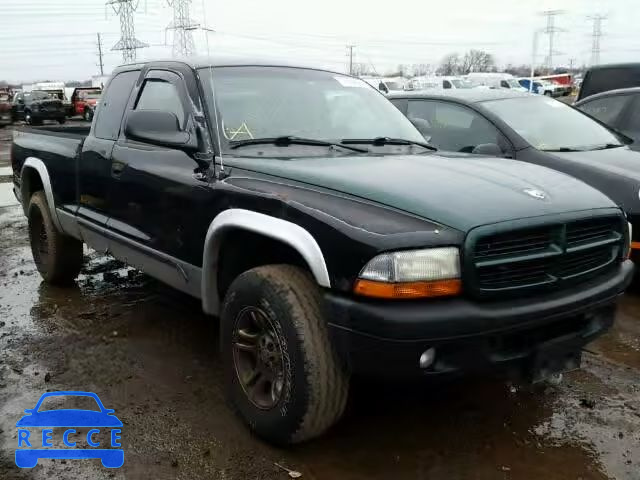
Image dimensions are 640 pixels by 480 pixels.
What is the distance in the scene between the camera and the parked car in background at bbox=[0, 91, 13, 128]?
29.9 metres

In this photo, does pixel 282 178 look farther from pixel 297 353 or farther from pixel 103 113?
pixel 103 113

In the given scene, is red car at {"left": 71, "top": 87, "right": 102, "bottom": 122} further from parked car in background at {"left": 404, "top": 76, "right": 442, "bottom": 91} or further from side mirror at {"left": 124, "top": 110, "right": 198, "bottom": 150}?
side mirror at {"left": 124, "top": 110, "right": 198, "bottom": 150}

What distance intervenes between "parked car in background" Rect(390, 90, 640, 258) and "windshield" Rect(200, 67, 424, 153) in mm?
924

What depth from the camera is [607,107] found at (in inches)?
285

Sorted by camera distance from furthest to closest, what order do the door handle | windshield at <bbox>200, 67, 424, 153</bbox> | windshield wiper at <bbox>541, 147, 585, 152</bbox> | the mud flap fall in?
1. windshield wiper at <bbox>541, 147, 585, 152</bbox>
2. the door handle
3. windshield at <bbox>200, 67, 424, 153</bbox>
4. the mud flap

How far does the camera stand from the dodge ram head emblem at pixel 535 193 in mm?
2764

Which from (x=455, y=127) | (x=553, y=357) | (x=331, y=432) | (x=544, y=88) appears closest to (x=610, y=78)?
(x=455, y=127)

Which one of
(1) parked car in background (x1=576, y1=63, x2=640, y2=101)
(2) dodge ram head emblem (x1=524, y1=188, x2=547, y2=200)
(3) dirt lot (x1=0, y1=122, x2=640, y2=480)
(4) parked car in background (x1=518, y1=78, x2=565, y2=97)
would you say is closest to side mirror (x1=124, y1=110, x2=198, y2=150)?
(3) dirt lot (x1=0, y1=122, x2=640, y2=480)

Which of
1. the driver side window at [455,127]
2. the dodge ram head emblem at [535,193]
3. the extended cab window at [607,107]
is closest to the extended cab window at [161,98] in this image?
the dodge ram head emblem at [535,193]

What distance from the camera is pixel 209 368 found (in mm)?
3781

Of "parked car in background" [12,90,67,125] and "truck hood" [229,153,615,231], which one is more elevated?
"truck hood" [229,153,615,231]

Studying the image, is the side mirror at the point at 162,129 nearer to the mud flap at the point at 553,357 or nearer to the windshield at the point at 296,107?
the windshield at the point at 296,107

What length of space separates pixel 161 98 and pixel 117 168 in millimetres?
535

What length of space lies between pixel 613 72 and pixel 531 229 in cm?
941
